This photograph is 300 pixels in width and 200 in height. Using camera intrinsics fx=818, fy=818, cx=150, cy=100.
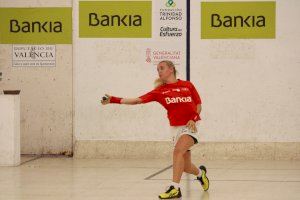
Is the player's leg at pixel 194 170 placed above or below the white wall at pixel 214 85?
below

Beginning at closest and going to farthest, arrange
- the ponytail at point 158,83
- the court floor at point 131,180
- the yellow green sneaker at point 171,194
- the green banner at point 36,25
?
the yellow green sneaker at point 171,194 → the court floor at point 131,180 → the ponytail at point 158,83 → the green banner at point 36,25

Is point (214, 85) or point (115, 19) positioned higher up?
point (115, 19)

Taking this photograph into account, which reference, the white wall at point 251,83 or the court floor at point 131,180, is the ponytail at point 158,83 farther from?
the white wall at point 251,83

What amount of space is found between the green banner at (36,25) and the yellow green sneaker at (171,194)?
6.26 metres

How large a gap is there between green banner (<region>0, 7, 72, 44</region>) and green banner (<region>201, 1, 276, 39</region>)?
2.65m

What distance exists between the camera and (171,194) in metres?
10.0

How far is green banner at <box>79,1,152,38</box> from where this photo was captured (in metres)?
15.4

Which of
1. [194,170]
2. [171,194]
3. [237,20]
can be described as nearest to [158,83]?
[194,170]

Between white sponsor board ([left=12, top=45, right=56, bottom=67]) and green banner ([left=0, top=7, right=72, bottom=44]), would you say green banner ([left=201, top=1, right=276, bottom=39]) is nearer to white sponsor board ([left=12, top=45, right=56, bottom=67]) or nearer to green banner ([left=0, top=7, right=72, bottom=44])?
green banner ([left=0, top=7, right=72, bottom=44])

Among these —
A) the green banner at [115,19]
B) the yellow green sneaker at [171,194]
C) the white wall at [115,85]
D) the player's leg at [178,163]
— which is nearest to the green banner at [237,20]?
the white wall at [115,85]

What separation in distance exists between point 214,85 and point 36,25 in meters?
3.60

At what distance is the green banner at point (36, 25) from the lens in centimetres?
1563

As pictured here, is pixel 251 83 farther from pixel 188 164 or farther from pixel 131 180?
pixel 188 164

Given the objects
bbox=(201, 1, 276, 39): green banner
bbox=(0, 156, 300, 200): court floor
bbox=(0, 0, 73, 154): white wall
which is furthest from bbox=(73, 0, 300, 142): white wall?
bbox=(0, 156, 300, 200): court floor
